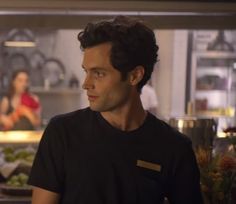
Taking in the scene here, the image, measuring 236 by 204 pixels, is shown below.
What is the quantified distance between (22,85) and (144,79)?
3024 mm

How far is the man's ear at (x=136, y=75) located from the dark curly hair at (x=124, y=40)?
0.03ft

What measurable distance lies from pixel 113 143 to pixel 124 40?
0.82 feet

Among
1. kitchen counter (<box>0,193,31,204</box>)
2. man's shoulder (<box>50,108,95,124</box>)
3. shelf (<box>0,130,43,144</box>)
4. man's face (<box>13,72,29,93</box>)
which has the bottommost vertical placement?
kitchen counter (<box>0,193,31,204</box>)

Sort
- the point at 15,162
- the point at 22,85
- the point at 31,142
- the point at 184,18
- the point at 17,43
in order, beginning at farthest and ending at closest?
the point at 17,43 < the point at 22,85 < the point at 31,142 < the point at 184,18 < the point at 15,162

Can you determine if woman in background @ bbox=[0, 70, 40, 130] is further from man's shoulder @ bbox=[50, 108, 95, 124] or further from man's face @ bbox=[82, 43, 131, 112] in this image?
man's face @ bbox=[82, 43, 131, 112]

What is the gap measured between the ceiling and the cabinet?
6.67ft

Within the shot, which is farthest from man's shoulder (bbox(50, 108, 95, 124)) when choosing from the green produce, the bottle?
the bottle

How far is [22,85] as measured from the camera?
13.5 ft

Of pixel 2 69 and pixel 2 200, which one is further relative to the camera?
pixel 2 69

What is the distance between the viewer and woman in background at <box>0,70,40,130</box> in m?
3.87

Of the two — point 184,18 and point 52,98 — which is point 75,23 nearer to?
point 184,18

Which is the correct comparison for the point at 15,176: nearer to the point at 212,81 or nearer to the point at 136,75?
the point at 136,75

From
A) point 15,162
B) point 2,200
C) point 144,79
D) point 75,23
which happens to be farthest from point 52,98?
point 144,79

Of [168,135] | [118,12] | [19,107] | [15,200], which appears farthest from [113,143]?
[19,107]
